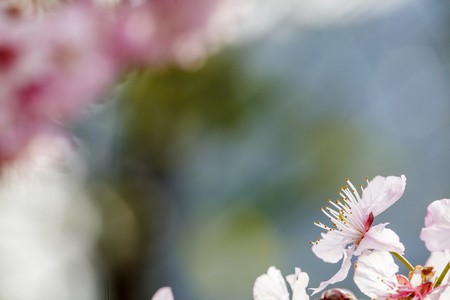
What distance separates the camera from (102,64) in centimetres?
118

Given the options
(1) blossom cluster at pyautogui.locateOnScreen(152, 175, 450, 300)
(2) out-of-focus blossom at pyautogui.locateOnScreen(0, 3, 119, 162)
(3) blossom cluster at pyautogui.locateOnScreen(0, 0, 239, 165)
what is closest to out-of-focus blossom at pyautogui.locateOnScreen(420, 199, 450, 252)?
(1) blossom cluster at pyautogui.locateOnScreen(152, 175, 450, 300)

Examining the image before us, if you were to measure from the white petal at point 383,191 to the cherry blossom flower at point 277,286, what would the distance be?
7cm

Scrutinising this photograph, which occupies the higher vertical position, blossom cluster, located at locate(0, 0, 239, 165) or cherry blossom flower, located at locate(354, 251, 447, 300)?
blossom cluster, located at locate(0, 0, 239, 165)

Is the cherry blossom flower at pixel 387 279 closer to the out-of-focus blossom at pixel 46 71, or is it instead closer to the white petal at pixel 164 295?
the white petal at pixel 164 295

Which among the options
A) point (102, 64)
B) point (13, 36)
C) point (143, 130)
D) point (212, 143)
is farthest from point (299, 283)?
point (212, 143)

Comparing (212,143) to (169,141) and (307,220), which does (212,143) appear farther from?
(307,220)

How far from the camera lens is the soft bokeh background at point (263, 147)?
2416mm

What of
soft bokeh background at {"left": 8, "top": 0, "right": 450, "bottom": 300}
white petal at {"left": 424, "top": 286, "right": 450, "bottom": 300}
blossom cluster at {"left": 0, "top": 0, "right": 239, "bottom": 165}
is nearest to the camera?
white petal at {"left": 424, "top": 286, "right": 450, "bottom": 300}

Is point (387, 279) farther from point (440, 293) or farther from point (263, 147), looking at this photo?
point (263, 147)

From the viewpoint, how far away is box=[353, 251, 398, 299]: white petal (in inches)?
13.9

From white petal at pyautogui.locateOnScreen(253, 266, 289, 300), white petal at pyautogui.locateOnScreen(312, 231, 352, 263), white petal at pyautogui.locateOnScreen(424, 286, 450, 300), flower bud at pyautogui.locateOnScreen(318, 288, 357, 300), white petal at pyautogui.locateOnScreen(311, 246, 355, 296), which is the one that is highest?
white petal at pyautogui.locateOnScreen(312, 231, 352, 263)

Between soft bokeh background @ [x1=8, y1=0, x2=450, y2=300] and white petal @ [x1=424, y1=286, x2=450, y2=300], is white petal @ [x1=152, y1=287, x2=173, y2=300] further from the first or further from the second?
soft bokeh background @ [x1=8, y1=0, x2=450, y2=300]

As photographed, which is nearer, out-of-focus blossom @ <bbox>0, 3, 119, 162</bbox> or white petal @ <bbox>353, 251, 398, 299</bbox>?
white petal @ <bbox>353, 251, 398, 299</bbox>

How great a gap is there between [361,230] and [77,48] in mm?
820
